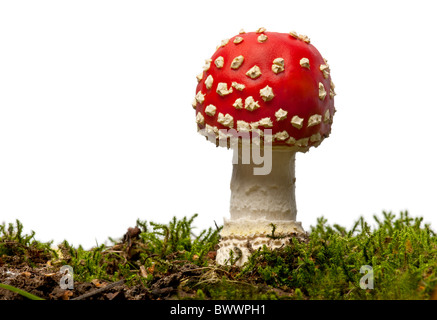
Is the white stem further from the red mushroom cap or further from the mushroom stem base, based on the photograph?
the red mushroom cap

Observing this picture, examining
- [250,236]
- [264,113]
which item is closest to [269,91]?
[264,113]

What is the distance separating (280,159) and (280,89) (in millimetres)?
537

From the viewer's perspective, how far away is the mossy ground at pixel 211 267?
3.25 meters

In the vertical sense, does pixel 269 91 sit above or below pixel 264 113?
above

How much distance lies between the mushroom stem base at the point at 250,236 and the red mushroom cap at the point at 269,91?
0.56 m

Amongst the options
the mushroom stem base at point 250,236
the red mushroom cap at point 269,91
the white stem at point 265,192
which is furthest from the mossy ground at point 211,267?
the red mushroom cap at point 269,91

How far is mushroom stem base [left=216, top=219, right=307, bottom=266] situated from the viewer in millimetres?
3967

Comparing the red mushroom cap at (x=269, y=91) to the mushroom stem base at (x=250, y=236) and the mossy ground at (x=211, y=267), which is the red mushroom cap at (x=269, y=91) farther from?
the mossy ground at (x=211, y=267)

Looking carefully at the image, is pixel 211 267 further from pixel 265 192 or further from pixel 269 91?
pixel 269 91

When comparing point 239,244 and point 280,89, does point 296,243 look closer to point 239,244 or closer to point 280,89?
point 239,244

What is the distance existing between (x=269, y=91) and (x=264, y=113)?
0.13m

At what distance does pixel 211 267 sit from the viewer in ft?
11.7

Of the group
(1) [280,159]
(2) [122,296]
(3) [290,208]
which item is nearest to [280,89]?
(1) [280,159]
